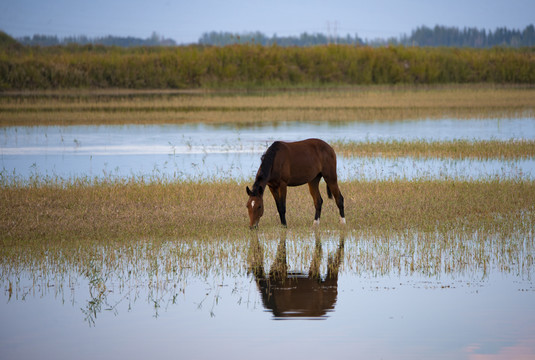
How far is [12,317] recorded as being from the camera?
26.2 feet

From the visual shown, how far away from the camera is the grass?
3325 centimetres

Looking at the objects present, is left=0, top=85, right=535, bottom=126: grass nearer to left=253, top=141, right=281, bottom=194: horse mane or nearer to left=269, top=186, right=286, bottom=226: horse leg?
left=269, top=186, right=286, bottom=226: horse leg

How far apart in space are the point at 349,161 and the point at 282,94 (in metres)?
29.0

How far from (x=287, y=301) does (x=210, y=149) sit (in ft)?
50.6

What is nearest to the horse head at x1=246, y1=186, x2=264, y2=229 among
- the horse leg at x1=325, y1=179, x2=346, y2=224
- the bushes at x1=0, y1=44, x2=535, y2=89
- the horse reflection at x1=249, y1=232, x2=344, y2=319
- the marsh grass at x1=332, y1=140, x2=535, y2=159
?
the horse reflection at x1=249, y1=232, x2=344, y2=319

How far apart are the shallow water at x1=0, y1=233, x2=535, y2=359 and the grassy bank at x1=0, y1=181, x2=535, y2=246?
94cm

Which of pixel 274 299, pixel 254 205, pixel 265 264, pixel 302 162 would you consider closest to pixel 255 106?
pixel 302 162

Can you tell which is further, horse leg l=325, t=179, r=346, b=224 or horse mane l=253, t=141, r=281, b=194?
horse leg l=325, t=179, r=346, b=224

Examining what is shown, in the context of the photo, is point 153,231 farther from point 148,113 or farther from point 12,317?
point 148,113

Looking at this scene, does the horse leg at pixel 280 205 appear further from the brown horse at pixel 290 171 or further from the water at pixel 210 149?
the water at pixel 210 149

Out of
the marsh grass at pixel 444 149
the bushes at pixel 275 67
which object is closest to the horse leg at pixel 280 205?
the marsh grass at pixel 444 149

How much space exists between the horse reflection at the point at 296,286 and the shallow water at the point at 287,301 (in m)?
0.03

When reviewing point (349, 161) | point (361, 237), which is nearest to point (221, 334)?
point (361, 237)

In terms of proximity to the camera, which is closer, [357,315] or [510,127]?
[357,315]
